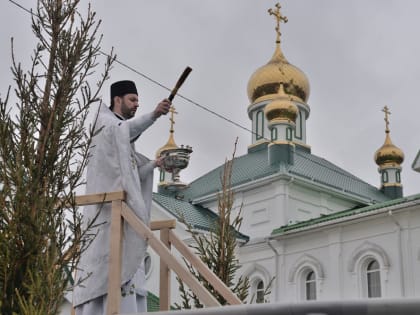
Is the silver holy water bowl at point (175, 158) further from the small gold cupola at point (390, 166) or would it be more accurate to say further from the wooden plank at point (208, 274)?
the small gold cupola at point (390, 166)

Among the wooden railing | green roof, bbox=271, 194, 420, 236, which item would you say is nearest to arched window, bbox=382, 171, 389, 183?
green roof, bbox=271, 194, 420, 236

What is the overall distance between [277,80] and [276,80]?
1.9 inches

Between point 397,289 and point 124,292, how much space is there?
53.7 ft

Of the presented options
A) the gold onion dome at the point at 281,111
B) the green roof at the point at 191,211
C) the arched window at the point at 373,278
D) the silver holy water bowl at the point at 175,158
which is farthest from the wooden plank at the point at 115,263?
the gold onion dome at the point at 281,111

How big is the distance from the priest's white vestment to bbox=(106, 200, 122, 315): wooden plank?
0.51 ft

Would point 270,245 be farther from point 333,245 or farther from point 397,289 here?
point 397,289

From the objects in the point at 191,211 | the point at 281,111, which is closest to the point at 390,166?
the point at 281,111

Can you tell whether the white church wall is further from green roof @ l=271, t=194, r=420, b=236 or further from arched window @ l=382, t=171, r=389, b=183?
arched window @ l=382, t=171, r=389, b=183

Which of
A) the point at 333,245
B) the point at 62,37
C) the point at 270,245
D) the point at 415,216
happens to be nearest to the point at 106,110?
the point at 62,37

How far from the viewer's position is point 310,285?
2338cm

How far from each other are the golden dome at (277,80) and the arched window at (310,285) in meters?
9.44

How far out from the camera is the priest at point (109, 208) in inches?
195

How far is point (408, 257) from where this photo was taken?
2042 centimetres

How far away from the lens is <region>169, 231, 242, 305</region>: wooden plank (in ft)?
15.6
